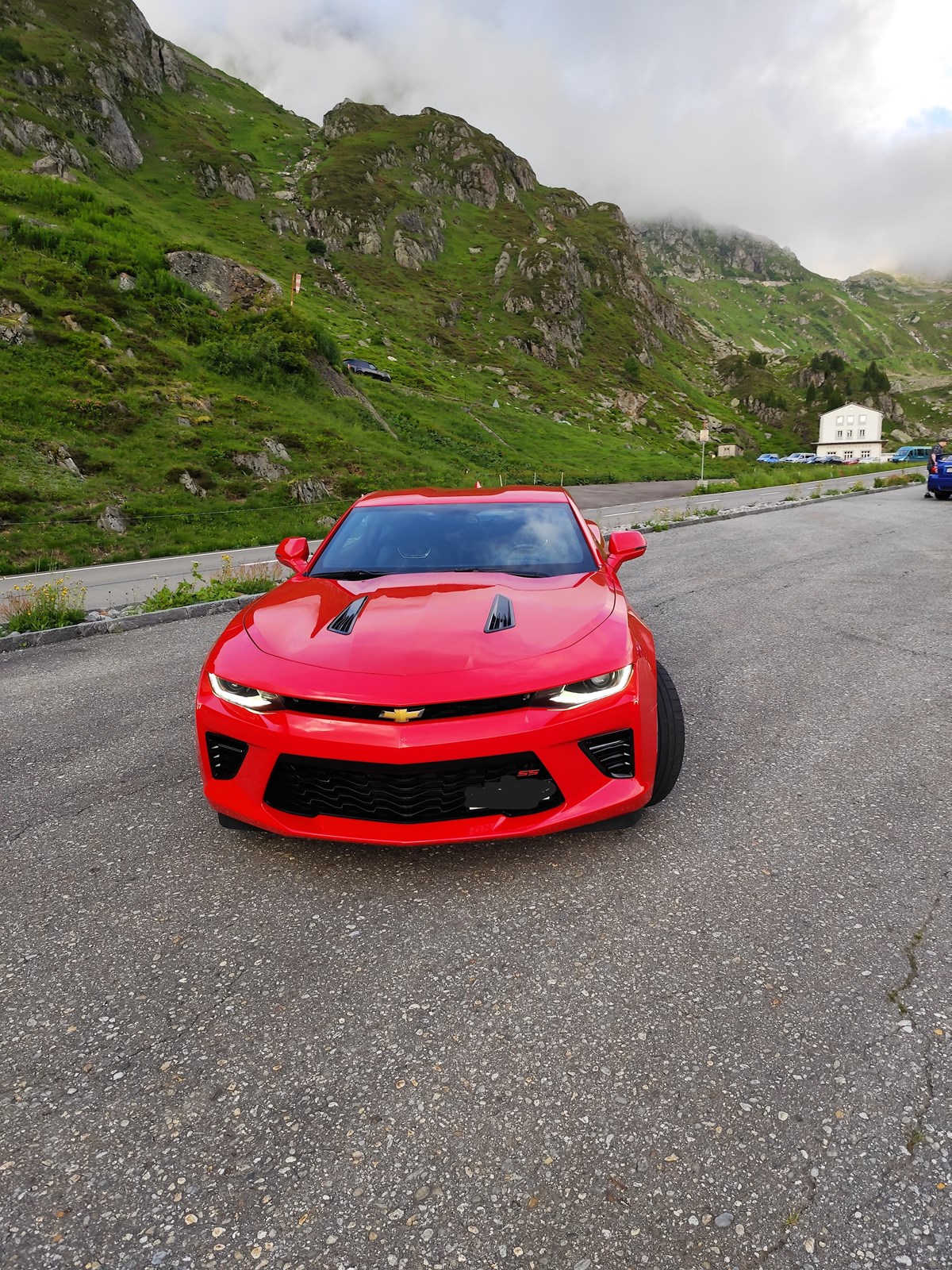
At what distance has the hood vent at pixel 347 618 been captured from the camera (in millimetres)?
2857

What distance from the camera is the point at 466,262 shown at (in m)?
103

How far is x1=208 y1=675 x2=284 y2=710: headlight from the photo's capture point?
258cm

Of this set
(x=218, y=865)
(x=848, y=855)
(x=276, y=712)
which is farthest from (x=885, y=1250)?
(x=218, y=865)

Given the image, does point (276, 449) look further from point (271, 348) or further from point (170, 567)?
point (170, 567)

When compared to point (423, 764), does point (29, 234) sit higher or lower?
higher

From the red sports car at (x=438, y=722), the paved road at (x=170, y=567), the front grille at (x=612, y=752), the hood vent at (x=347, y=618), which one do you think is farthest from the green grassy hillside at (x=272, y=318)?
the front grille at (x=612, y=752)

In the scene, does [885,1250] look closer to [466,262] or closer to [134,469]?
[134,469]

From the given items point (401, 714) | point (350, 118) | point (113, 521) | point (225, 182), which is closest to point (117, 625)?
point (401, 714)

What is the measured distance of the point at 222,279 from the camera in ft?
99.7

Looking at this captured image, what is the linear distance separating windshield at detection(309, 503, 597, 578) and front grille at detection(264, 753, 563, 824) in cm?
135

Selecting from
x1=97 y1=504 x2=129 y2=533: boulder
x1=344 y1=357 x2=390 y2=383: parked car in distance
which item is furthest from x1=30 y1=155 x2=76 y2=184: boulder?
x1=97 y1=504 x2=129 y2=533: boulder

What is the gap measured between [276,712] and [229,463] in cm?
1841

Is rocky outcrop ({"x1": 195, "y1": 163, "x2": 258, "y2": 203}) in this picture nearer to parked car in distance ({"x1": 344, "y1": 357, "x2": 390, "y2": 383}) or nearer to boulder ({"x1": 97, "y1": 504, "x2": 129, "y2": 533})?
parked car in distance ({"x1": 344, "y1": 357, "x2": 390, "y2": 383})

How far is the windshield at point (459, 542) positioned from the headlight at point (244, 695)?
1.16 meters
